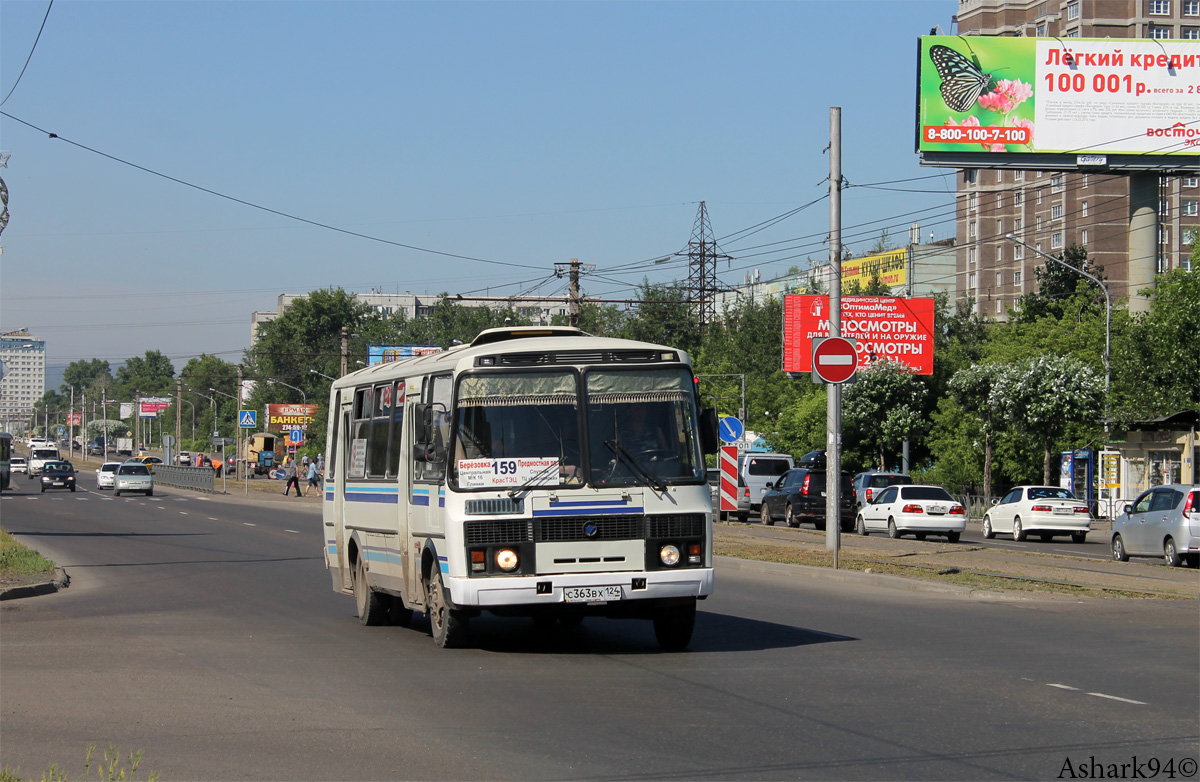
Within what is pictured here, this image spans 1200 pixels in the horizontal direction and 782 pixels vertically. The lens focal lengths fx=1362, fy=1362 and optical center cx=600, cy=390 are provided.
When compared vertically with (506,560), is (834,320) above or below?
above

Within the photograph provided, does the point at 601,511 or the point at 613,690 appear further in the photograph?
the point at 601,511

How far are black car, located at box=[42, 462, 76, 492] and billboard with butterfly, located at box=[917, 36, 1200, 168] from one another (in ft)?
152

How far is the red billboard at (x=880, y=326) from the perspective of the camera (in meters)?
61.6

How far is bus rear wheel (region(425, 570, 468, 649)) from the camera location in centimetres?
1220

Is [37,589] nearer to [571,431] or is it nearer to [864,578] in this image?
[571,431]

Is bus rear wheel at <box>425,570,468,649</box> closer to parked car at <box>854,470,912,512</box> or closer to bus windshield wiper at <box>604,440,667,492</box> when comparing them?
bus windshield wiper at <box>604,440,667,492</box>

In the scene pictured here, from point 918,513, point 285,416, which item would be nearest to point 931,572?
point 918,513

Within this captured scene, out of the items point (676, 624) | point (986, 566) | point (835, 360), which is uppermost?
point (835, 360)

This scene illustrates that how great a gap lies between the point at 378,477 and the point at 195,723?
5738 mm

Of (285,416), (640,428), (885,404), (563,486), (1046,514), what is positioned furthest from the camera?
(285,416)

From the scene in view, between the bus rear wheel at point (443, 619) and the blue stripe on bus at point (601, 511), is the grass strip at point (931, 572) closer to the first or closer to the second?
the blue stripe on bus at point (601, 511)

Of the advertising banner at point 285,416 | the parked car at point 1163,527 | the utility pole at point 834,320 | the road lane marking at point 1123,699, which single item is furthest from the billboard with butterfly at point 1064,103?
the advertising banner at point 285,416

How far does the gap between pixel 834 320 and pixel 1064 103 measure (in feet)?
107

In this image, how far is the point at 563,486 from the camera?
1170 cm
